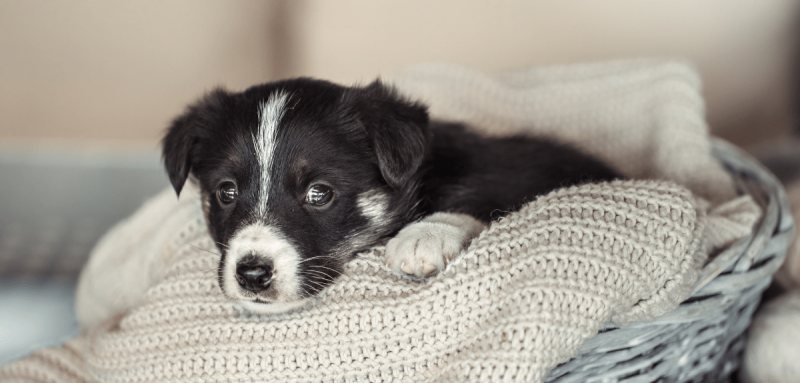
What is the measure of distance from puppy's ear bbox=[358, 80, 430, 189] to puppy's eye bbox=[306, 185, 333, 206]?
16cm

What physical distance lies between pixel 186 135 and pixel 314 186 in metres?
0.47

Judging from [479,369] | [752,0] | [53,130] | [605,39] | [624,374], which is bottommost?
[53,130]

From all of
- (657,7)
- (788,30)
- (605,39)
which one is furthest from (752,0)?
(605,39)

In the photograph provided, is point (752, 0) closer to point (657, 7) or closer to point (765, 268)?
point (657, 7)

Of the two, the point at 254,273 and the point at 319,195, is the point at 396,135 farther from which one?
the point at 254,273

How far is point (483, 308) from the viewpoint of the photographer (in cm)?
124

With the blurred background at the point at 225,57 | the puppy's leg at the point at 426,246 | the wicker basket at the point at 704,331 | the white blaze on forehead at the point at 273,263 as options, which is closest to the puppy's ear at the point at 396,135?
the puppy's leg at the point at 426,246

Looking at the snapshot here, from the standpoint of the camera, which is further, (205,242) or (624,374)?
(205,242)

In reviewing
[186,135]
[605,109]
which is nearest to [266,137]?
[186,135]

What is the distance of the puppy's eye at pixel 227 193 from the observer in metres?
1.62

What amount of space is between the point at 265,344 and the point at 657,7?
108 inches

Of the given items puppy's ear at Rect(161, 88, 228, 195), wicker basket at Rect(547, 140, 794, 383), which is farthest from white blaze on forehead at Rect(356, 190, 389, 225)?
wicker basket at Rect(547, 140, 794, 383)

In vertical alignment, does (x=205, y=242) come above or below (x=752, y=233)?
below

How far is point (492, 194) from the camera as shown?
6.06 ft
